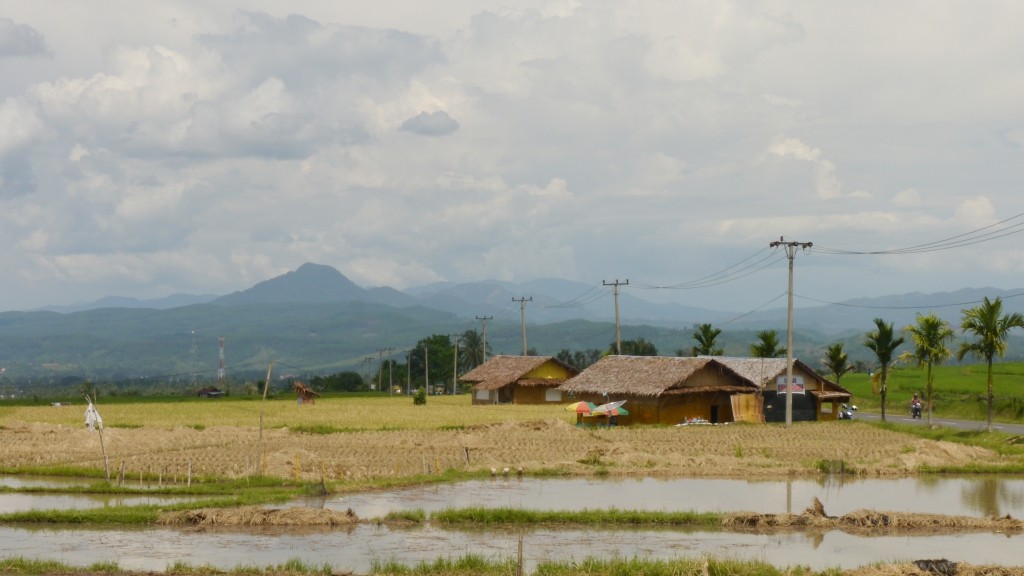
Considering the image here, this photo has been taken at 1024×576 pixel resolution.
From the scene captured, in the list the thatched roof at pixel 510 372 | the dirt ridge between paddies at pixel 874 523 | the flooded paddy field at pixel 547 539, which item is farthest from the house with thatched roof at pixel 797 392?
the dirt ridge between paddies at pixel 874 523

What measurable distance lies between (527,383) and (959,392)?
91.8 ft

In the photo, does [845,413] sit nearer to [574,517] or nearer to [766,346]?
[766,346]

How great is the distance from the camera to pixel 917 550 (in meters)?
19.6

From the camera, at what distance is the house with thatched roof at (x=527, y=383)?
7575 cm

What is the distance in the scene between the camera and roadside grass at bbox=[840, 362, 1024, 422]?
53.5m

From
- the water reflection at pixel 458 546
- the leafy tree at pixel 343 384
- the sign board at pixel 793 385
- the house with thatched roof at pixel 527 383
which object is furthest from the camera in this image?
the leafy tree at pixel 343 384

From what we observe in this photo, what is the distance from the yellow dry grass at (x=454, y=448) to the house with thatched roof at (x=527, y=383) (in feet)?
69.4

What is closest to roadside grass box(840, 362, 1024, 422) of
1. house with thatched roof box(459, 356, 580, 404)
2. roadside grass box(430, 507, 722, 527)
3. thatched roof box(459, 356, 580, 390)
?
house with thatched roof box(459, 356, 580, 404)

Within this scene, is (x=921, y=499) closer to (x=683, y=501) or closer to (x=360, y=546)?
(x=683, y=501)

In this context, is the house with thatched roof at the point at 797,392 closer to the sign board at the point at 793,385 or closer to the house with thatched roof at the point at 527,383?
the sign board at the point at 793,385

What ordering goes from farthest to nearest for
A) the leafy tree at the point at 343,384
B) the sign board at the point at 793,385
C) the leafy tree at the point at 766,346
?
the leafy tree at the point at 343,384 → the leafy tree at the point at 766,346 → the sign board at the point at 793,385

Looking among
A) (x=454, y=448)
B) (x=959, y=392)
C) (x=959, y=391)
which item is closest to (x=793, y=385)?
(x=959, y=392)

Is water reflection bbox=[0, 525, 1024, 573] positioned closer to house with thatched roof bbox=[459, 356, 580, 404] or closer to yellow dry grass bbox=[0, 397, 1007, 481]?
yellow dry grass bbox=[0, 397, 1007, 481]

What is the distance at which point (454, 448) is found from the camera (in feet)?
127
